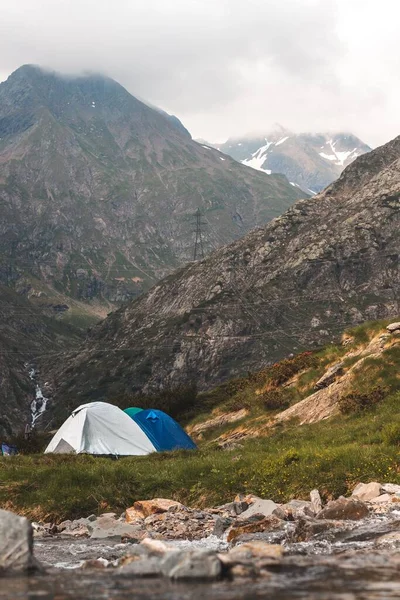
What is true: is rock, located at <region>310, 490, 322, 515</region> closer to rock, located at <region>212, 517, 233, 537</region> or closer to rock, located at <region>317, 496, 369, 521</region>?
rock, located at <region>317, 496, 369, 521</region>

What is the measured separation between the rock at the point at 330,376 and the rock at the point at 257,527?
21543 mm

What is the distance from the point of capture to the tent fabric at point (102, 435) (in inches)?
1447

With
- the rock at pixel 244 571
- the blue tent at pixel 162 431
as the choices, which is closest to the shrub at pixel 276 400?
the blue tent at pixel 162 431

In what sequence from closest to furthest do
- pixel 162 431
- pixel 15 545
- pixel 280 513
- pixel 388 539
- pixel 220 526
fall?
pixel 15 545, pixel 388 539, pixel 220 526, pixel 280 513, pixel 162 431

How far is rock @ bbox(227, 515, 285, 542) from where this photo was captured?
43.4 ft

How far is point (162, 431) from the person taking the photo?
39094mm

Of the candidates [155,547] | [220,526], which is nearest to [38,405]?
[220,526]

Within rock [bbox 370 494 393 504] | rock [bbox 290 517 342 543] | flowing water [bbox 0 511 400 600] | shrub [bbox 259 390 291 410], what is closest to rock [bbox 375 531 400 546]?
flowing water [bbox 0 511 400 600]

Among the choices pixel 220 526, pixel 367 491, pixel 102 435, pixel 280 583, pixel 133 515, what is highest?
pixel 280 583

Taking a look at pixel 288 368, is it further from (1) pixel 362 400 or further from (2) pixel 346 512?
(2) pixel 346 512

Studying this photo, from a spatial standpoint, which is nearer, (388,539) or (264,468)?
(388,539)

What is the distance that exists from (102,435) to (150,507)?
2097cm

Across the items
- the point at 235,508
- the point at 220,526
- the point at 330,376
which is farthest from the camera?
A: the point at 330,376

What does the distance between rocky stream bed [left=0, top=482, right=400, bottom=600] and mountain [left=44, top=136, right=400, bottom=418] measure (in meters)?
110
